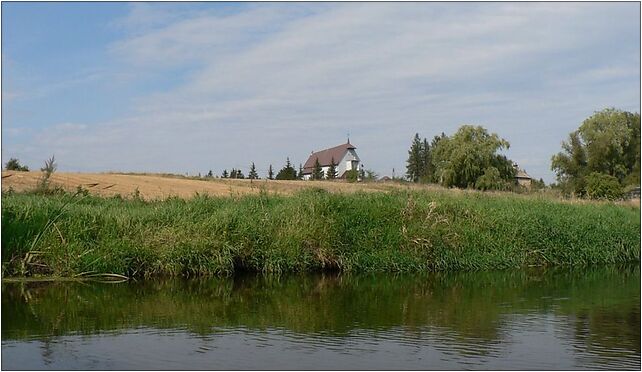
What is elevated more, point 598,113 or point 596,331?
point 598,113

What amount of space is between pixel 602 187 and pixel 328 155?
146 feet

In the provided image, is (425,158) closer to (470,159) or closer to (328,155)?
(328,155)

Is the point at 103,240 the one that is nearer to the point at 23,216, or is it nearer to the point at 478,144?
the point at 23,216

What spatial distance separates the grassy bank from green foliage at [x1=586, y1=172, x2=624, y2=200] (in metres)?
21.2

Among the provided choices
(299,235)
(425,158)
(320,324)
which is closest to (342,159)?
(425,158)

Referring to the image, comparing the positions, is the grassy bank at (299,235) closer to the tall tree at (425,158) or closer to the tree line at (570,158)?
the tree line at (570,158)

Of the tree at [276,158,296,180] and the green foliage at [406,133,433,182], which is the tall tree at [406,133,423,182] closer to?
the green foliage at [406,133,433,182]

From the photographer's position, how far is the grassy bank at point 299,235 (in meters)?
13.7

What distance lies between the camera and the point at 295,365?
7.33m

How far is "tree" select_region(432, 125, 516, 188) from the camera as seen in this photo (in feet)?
157

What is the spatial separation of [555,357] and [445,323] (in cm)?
214

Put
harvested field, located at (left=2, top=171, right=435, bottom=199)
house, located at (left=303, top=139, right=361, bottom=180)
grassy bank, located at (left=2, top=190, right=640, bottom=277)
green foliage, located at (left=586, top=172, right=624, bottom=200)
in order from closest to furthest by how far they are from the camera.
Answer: grassy bank, located at (left=2, top=190, right=640, bottom=277) → harvested field, located at (left=2, top=171, right=435, bottom=199) → green foliage, located at (left=586, top=172, right=624, bottom=200) → house, located at (left=303, top=139, right=361, bottom=180)

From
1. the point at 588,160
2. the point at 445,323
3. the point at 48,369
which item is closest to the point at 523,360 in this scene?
the point at 445,323

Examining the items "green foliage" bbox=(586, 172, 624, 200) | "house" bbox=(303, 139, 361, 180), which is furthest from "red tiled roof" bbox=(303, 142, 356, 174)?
"green foliage" bbox=(586, 172, 624, 200)
